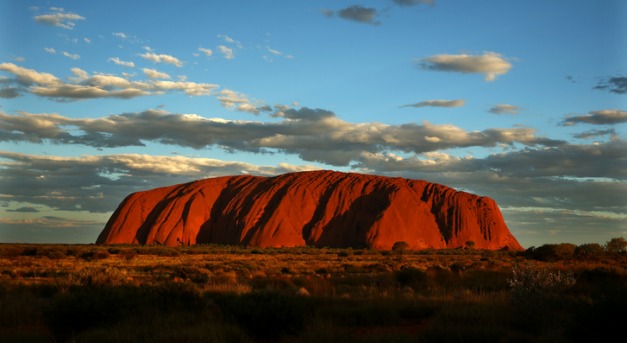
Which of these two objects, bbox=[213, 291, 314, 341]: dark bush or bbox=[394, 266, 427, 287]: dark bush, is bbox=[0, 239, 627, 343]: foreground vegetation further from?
bbox=[394, 266, 427, 287]: dark bush

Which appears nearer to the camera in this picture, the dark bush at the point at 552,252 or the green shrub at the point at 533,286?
the green shrub at the point at 533,286

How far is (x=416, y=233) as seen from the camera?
6925 cm

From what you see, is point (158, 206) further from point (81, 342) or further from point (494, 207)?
point (81, 342)

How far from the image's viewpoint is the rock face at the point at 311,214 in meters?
68.3

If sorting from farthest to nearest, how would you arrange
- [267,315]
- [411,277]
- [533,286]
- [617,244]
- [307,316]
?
[617,244] < [411,277] < [533,286] < [307,316] < [267,315]

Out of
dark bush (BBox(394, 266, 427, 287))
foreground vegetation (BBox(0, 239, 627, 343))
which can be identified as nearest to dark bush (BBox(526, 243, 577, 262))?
dark bush (BBox(394, 266, 427, 287))

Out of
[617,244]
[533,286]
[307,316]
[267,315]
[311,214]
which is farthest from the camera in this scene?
[311,214]

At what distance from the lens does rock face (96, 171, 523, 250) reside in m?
68.3

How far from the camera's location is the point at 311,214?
73.1 metres

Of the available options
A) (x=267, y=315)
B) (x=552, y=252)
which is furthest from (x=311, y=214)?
(x=267, y=315)

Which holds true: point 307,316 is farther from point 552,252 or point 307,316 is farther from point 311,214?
point 311,214

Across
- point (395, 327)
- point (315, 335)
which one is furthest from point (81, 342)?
point (395, 327)

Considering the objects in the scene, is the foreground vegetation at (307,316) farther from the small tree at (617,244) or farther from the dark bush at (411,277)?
the small tree at (617,244)

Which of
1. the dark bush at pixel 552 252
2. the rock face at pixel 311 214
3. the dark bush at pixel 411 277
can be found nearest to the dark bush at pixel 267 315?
the dark bush at pixel 411 277
